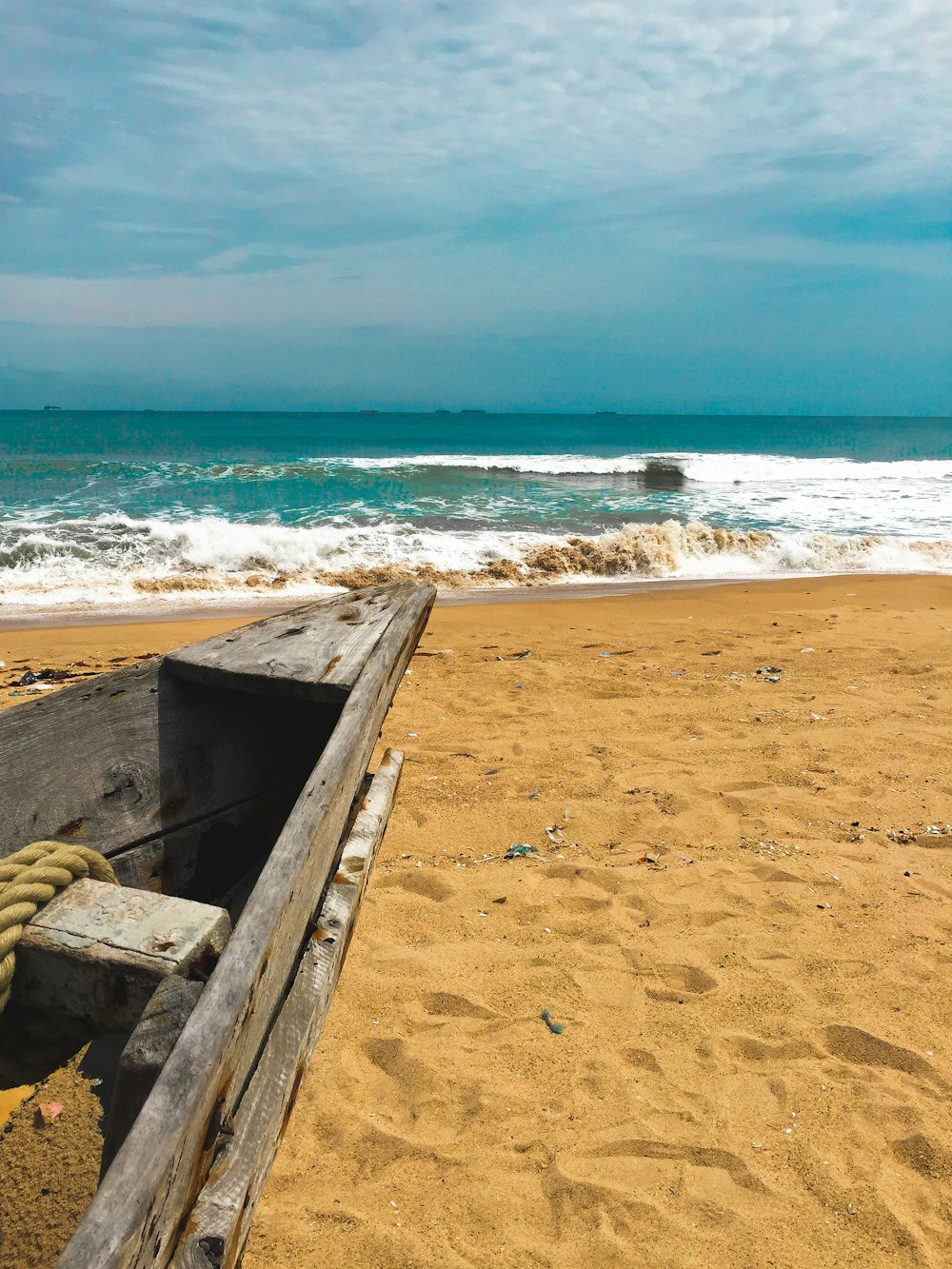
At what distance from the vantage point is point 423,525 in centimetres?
1517

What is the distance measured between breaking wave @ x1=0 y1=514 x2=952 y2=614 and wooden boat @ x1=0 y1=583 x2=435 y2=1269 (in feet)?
26.1

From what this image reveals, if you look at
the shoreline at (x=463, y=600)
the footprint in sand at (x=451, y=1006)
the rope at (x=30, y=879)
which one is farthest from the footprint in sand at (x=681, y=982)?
the shoreline at (x=463, y=600)

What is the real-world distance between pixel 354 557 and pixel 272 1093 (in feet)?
37.0

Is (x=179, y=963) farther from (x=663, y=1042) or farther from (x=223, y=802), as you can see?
(x=663, y=1042)

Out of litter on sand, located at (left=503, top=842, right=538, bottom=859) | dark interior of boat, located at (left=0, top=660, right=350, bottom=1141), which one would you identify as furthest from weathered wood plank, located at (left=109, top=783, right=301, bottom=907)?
litter on sand, located at (left=503, top=842, right=538, bottom=859)

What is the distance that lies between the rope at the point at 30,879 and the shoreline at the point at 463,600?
634 centimetres

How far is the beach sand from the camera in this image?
5.93 feet

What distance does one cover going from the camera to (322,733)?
2.98 metres

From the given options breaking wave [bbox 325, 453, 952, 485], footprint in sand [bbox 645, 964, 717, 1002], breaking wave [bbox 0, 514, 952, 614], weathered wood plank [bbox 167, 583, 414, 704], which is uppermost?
breaking wave [bbox 325, 453, 952, 485]

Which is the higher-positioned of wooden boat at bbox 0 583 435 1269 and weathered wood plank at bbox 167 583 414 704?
weathered wood plank at bbox 167 583 414 704

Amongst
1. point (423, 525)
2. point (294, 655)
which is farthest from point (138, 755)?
point (423, 525)

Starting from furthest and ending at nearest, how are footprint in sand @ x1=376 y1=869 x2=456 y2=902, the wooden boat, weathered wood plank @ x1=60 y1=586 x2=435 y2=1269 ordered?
footprint in sand @ x1=376 y1=869 x2=456 y2=902 → the wooden boat → weathered wood plank @ x1=60 y1=586 x2=435 y2=1269

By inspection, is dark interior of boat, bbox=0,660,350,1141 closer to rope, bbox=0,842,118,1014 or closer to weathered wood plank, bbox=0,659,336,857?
weathered wood plank, bbox=0,659,336,857

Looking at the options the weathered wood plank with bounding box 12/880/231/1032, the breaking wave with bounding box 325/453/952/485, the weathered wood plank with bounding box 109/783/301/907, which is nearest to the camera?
the weathered wood plank with bounding box 12/880/231/1032
